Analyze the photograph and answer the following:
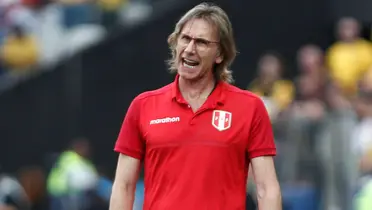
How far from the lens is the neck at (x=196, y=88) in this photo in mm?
6770

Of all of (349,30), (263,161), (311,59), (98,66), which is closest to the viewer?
(263,161)

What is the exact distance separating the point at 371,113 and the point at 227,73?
5.32m

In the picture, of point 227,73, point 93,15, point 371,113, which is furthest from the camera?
point 93,15

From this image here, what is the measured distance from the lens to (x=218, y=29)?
22.0 feet

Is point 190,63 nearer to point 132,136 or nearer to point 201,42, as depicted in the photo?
point 201,42

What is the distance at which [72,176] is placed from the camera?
1719cm

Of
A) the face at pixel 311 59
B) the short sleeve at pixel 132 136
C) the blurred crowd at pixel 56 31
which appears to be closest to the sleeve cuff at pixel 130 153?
the short sleeve at pixel 132 136

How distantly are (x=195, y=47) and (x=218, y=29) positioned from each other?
0.18 meters

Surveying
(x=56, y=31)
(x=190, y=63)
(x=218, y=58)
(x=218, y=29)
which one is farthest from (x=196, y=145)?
(x=56, y=31)

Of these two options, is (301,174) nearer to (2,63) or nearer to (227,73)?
(227,73)

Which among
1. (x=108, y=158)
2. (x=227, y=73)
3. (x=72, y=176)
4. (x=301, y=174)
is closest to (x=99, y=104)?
(x=108, y=158)

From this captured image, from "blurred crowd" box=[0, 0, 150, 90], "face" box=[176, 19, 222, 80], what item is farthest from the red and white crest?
"blurred crowd" box=[0, 0, 150, 90]

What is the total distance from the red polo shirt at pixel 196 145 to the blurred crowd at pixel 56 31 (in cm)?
1326

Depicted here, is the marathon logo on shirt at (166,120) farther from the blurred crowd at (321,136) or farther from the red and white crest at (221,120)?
the blurred crowd at (321,136)
